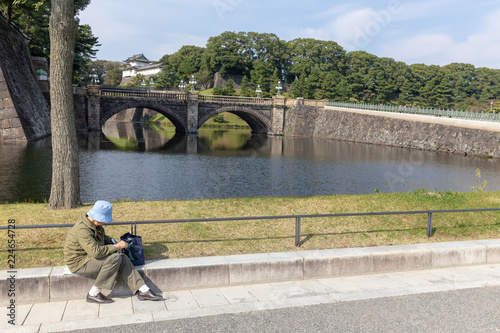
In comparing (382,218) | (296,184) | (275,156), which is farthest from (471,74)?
(382,218)

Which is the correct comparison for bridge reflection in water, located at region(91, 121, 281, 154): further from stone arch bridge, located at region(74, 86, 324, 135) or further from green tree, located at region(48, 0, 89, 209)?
green tree, located at region(48, 0, 89, 209)

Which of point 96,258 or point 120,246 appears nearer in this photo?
point 96,258

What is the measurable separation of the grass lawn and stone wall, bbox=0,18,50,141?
31063 millimetres

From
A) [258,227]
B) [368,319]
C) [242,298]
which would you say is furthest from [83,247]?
[368,319]

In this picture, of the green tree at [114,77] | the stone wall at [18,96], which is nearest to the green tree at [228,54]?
the green tree at [114,77]

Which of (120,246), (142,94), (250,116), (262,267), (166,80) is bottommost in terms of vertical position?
(262,267)

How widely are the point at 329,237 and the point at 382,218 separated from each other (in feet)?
7.41

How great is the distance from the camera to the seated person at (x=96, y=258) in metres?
6.38

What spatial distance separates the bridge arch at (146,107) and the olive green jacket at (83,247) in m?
59.6

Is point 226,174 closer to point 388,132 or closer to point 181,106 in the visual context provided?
point 388,132

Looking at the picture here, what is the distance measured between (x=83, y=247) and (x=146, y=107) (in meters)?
62.3

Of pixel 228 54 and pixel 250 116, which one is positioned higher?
pixel 228 54

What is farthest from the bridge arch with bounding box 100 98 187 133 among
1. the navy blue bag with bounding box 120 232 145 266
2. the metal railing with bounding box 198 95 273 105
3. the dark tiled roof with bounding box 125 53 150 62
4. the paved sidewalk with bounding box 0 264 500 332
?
the dark tiled roof with bounding box 125 53 150 62

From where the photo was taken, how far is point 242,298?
22.5 ft
